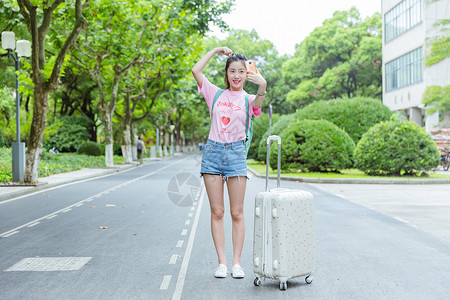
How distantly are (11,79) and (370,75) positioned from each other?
34.9 m

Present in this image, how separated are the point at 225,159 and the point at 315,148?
16.8 meters

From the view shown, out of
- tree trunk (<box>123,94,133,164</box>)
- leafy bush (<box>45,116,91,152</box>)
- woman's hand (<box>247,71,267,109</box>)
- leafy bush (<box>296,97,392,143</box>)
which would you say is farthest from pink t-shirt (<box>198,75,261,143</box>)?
leafy bush (<box>45,116,91,152</box>)

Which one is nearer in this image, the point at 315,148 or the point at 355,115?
the point at 315,148

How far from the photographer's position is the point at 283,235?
4656 mm

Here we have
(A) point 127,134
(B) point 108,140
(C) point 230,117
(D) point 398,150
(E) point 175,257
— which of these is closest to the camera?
(C) point 230,117

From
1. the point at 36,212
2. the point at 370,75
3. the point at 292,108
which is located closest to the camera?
the point at 36,212

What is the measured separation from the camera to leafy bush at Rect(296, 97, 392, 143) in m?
25.1

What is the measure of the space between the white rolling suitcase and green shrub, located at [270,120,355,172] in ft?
54.3

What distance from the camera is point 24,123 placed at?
32.4m

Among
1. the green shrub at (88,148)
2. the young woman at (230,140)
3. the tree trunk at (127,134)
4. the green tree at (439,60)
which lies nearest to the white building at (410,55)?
the green tree at (439,60)

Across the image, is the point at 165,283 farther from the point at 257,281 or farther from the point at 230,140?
the point at 230,140

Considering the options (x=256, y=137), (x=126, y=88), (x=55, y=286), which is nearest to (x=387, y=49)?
(x=256, y=137)

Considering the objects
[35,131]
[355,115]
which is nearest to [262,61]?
[355,115]

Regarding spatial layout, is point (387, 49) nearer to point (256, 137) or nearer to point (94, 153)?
point (256, 137)
